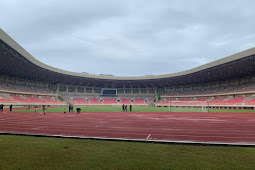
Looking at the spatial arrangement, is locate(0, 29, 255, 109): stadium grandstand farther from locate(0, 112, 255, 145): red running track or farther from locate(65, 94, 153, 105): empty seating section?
locate(0, 112, 255, 145): red running track

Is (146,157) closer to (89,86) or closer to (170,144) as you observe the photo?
(170,144)

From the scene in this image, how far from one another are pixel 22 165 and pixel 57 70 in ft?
203

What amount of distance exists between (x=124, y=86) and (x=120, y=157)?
86485mm

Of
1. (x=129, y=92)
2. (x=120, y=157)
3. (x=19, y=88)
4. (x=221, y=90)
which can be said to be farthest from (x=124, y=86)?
(x=120, y=157)

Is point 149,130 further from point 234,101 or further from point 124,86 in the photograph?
point 124,86

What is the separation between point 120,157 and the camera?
17.8 feet

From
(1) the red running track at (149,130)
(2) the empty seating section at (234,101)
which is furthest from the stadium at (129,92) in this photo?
(1) the red running track at (149,130)

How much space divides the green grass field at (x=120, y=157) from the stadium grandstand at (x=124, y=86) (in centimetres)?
3015

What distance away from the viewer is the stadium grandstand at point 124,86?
4325 cm

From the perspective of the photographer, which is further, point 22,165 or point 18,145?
point 18,145

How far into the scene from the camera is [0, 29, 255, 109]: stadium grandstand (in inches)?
1703

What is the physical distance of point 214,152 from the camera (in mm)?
6027

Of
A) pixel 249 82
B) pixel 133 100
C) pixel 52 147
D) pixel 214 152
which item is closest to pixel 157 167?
pixel 214 152

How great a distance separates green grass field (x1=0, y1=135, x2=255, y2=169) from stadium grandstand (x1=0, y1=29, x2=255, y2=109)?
3015 cm
